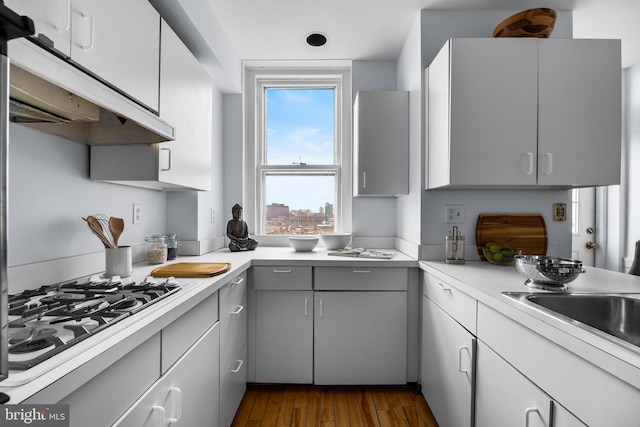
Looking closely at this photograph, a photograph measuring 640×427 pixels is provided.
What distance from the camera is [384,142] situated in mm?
2492

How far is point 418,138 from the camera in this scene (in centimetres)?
223

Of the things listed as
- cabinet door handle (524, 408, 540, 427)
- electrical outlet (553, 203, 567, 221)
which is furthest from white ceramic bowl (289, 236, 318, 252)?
cabinet door handle (524, 408, 540, 427)

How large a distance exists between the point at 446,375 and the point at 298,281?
98 centimetres

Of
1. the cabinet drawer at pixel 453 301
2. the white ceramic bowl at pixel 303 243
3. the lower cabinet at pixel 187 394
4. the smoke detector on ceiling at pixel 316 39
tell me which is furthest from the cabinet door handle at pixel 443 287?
the smoke detector on ceiling at pixel 316 39

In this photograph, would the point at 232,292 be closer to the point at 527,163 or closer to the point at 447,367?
the point at 447,367

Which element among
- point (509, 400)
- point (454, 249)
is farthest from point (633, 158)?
point (509, 400)

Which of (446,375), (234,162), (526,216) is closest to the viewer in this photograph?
(446,375)

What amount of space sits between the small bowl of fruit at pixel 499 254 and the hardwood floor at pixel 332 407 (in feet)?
3.17

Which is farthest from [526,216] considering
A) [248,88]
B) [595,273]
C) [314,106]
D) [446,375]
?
[248,88]

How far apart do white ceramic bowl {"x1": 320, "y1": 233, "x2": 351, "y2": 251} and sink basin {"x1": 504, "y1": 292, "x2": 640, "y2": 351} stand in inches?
57.3

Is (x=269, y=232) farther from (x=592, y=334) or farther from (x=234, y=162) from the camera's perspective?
(x=592, y=334)

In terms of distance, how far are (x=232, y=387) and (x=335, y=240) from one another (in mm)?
1229

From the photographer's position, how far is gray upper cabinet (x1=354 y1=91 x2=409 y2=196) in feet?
8.14

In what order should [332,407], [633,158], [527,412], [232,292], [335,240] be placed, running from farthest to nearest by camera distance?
[633,158], [335,240], [332,407], [232,292], [527,412]
